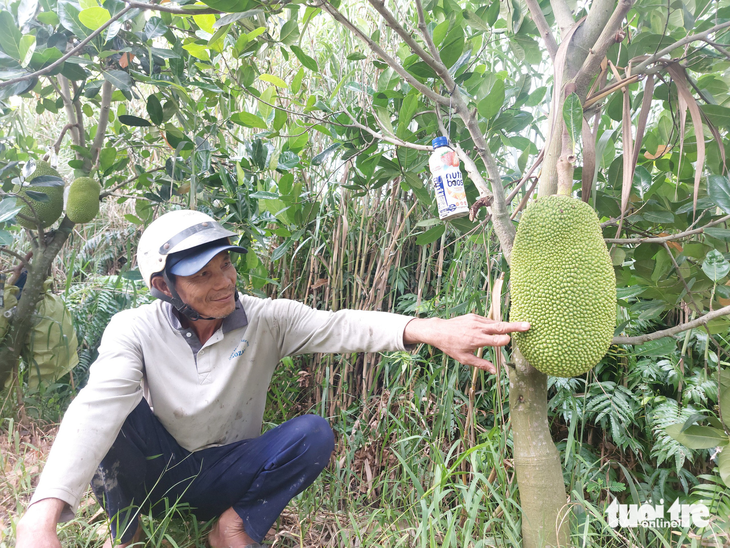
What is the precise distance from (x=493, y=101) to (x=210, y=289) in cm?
110

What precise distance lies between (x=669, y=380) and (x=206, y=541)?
1860mm

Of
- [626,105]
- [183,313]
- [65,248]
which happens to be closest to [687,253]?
[626,105]

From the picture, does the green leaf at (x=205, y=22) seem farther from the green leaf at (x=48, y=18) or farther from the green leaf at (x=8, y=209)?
A: the green leaf at (x=8, y=209)

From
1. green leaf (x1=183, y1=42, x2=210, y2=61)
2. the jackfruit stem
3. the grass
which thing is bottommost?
the grass

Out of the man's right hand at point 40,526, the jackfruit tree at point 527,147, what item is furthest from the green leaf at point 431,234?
the man's right hand at point 40,526

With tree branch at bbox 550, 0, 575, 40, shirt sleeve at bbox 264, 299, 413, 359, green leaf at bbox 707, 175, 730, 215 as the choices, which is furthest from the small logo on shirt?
green leaf at bbox 707, 175, 730, 215

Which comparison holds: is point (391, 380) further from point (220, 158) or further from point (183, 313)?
point (220, 158)

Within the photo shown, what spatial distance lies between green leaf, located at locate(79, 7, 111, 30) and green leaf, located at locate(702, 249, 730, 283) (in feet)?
6.64

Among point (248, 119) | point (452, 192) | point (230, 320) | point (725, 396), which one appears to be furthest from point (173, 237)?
point (725, 396)

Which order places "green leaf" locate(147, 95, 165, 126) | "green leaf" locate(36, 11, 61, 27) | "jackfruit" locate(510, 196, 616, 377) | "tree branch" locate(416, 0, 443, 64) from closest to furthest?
"jackfruit" locate(510, 196, 616, 377) < "tree branch" locate(416, 0, 443, 64) < "green leaf" locate(36, 11, 61, 27) < "green leaf" locate(147, 95, 165, 126)

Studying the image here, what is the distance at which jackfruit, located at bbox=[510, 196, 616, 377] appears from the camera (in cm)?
109

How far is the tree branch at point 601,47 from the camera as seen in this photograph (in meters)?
1.13

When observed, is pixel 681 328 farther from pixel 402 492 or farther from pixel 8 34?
pixel 8 34

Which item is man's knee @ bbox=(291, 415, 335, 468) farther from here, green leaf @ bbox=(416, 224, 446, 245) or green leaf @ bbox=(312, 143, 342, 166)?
green leaf @ bbox=(312, 143, 342, 166)
